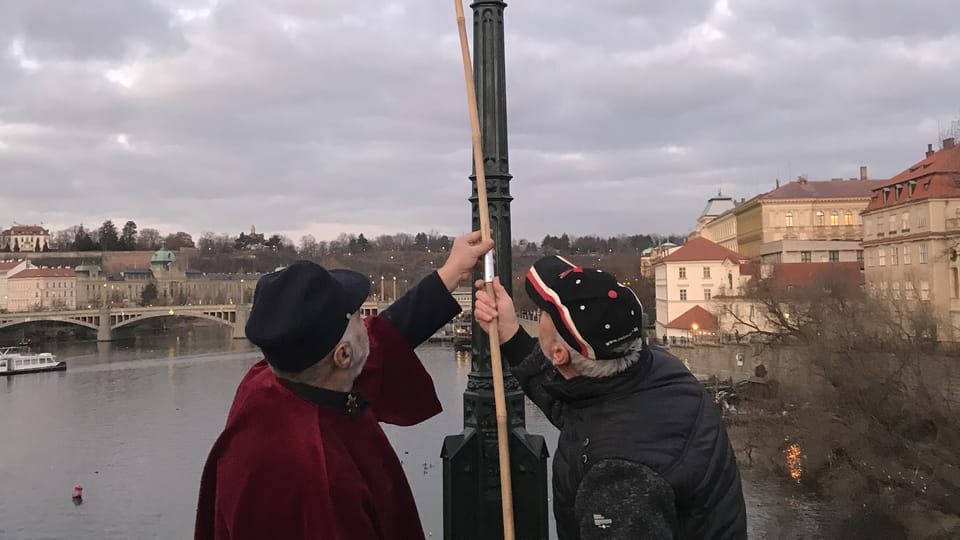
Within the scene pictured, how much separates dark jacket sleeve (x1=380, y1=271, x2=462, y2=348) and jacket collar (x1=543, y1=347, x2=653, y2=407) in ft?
2.03

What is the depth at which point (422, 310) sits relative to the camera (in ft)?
8.09

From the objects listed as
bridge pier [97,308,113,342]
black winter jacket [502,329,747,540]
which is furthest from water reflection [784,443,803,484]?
bridge pier [97,308,113,342]

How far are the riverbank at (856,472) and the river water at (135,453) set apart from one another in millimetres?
643

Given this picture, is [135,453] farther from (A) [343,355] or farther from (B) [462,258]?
(A) [343,355]

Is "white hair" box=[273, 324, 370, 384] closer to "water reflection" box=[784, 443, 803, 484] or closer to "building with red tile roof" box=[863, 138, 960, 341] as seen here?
"water reflection" box=[784, 443, 803, 484]

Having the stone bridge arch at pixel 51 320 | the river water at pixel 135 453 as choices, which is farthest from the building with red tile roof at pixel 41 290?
the river water at pixel 135 453

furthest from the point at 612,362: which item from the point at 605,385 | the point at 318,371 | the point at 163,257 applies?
the point at 163,257

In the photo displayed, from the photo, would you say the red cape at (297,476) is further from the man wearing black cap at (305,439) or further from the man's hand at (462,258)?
the man's hand at (462,258)

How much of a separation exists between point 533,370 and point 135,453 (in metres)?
26.0

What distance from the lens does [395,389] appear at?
2314mm

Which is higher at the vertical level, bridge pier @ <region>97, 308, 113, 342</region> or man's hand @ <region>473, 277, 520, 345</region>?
man's hand @ <region>473, 277, 520, 345</region>

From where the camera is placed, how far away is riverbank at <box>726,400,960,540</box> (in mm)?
14500

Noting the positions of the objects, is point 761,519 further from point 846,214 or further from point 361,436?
point 846,214

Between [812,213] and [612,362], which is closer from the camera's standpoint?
[612,362]
